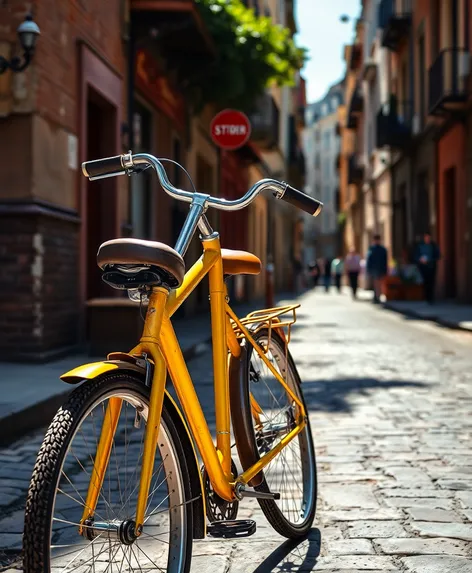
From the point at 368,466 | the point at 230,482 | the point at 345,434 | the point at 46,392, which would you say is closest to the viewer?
the point at 230,482

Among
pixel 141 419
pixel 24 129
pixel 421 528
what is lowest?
pixel 421 528

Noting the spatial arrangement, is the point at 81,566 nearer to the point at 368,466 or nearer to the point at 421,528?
the point at 421,528

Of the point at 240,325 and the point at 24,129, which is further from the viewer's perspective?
the point at 24,129

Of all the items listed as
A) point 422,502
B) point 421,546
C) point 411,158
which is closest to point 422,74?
point 411,158

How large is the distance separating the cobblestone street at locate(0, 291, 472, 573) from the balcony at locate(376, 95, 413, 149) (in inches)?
784

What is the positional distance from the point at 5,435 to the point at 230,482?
284 centimetres

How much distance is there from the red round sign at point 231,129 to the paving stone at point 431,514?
370 inches

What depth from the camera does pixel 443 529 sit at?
12.4 feet

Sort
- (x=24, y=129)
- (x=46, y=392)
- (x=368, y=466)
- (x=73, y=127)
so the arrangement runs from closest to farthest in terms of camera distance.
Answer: (x=368, y=466) → (x=46, y=392) → (x=24, y=129) → (x=73, y=127)

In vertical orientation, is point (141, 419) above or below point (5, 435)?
above

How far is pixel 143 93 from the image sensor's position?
14.3 m

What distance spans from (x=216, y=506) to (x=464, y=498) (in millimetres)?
1658

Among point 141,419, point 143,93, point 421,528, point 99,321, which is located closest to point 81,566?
point 141,419

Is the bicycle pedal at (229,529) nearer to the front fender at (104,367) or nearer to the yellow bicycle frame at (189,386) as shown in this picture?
the yellow bicycle frame at (189,386)
